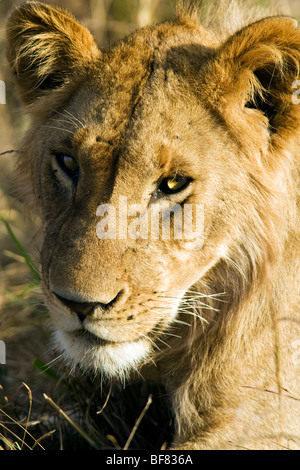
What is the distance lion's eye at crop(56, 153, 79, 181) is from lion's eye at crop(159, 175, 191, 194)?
47 centimetres

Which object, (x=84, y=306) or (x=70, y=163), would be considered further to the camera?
(x=70, y=163)

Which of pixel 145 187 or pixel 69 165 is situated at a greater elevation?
pixel 69 165

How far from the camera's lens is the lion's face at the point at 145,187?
2.73 meters

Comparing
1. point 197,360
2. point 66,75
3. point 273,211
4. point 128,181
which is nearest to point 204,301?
point 197,360

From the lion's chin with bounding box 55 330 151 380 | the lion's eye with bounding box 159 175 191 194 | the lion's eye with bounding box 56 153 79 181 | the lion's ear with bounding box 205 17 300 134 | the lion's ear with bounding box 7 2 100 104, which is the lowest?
the lion's chin with bounding box 55 330 151 380

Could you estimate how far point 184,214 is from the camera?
287cm

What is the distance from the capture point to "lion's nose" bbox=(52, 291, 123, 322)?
2615mm

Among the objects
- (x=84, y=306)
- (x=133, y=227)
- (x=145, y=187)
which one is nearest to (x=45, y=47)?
(x=145, y=187)

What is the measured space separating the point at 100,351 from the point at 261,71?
4.84ft

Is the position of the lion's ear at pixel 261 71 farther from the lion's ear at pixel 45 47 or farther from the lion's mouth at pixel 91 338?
the lion's mouth at pixel 91 338

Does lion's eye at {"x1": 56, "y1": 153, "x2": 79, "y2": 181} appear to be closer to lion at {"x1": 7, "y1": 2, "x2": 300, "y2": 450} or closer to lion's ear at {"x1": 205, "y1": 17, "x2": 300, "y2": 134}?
lion at {"x1": 7, "y1": 2, "x2": 300, "y2": 450}

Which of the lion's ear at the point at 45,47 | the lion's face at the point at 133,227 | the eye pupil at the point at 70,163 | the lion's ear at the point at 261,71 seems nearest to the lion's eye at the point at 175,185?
the lion's face at the point at 133,227

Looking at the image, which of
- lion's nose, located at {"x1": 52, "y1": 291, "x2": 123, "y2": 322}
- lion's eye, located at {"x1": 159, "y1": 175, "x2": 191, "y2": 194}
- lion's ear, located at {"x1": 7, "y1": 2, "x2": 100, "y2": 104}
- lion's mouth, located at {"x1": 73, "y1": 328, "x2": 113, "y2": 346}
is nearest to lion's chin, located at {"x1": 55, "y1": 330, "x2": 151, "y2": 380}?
lion's mouth, located at {"x1": 73, "y1": 328, "x2": 113, "y2": 346}

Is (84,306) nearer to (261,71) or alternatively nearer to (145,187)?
(145,187)
